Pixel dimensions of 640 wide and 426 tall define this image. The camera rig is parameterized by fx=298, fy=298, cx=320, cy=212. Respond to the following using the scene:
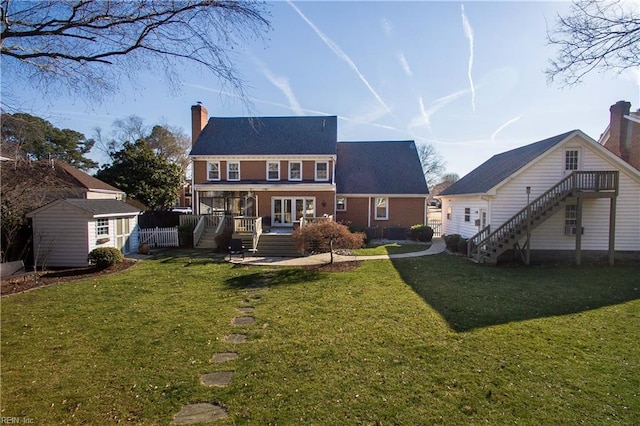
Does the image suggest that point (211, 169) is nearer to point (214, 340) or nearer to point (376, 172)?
point (376, 172)

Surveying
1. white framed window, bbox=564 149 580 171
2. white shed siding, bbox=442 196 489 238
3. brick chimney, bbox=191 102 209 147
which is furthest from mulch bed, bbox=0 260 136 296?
white framed window, bbox=564 149 580 171

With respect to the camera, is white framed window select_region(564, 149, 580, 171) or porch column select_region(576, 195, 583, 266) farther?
white framed window select_region(564, 149, 580, 171)

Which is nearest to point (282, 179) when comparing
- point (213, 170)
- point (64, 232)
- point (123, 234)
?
point (213, 170)

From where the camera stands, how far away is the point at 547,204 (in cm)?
1421

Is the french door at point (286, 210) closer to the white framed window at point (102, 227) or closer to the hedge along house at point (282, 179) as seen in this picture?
the hedge along house at point (282, 179)

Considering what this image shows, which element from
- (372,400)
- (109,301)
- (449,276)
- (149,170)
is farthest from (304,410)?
(149,170)

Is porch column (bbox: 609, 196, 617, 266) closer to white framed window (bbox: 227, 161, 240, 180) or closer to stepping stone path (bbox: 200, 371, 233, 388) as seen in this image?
stepping stone path (bbox: 200, 371, 233, 388)

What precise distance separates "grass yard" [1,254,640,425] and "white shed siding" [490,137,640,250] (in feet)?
16.6

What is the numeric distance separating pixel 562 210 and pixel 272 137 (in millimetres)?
20183

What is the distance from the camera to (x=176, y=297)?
9266mm

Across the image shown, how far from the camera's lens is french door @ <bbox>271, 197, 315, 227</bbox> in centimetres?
2256

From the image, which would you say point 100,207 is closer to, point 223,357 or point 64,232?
point 64,232

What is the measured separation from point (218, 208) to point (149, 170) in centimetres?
1056

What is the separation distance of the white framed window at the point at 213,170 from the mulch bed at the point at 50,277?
35.4 ft
